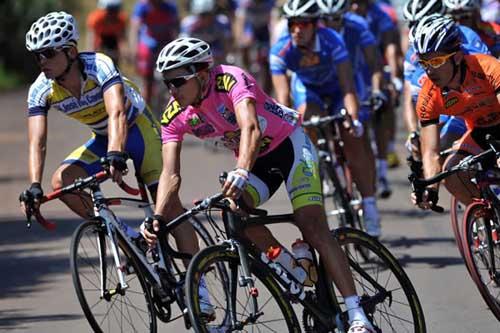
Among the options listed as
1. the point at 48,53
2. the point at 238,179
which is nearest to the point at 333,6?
the point at 48,53

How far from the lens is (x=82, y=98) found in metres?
8.70

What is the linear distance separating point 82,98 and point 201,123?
1373mm

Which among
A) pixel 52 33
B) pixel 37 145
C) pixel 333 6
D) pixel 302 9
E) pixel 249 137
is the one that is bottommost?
pixel 249 137

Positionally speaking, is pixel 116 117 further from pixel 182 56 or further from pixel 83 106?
pixel 182 56

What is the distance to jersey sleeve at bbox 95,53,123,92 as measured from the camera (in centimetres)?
859

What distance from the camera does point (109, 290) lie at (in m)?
7.88

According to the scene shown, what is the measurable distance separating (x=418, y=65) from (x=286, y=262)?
3.44 m

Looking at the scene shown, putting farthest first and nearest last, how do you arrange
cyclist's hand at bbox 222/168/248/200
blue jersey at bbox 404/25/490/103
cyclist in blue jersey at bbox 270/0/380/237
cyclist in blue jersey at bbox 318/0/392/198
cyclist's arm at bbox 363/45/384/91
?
1. cyclist's arm at bbox 363/45/384/91
2. cyclist in blue jersey at bbox 318/0/392/198
3. cyclist in blue jersey at bbox 270/0/380/237
4. blue jersey at bbox 404/25/490/103
5. cyclist's hand at bbox 222/168/248/200

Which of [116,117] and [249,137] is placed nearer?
[249,137]

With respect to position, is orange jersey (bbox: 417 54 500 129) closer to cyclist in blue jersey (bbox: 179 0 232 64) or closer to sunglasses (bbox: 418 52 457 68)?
sunglasses (bbox: 418 52 457 68)

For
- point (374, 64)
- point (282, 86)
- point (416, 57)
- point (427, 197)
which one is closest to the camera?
point (427, 197)

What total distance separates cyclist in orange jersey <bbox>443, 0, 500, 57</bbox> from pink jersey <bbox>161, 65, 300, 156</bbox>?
3.77 m

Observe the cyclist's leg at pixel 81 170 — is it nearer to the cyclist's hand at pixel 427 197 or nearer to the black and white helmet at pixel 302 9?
the cyclist's hand at pixel 427 197

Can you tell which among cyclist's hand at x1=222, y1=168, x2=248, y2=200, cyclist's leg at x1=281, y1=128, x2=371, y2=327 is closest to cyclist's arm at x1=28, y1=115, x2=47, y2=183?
cyclist's leg at x1=281, y1=128, x2=371, y2=327
